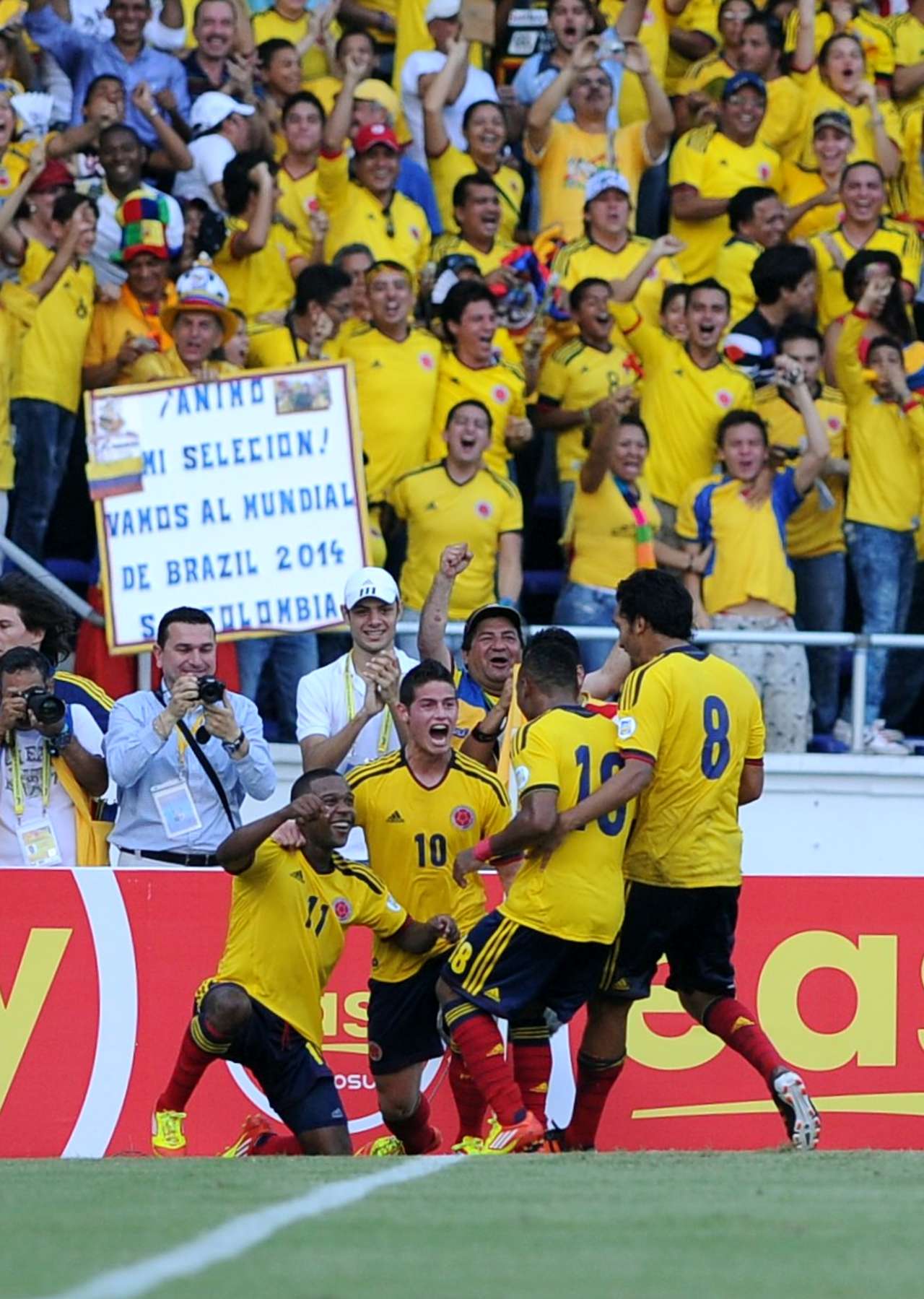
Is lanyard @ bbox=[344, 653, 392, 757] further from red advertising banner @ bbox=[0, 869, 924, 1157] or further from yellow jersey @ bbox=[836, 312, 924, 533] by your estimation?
yellow jersey @ bbox=[836, 312, 924, 533]

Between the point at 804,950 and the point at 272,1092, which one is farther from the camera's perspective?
the point at 804,950

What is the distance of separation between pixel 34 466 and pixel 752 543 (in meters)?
3.60

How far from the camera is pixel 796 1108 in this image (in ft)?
25.8

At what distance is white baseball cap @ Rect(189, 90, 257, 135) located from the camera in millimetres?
13086

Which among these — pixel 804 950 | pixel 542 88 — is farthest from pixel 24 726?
pixel 542 88

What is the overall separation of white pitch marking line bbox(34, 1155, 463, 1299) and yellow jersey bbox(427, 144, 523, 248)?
8425 mm

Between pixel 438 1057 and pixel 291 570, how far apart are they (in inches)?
115

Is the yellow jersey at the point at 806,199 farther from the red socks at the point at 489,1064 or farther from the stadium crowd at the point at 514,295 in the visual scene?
the red socks at the point at 489,1064

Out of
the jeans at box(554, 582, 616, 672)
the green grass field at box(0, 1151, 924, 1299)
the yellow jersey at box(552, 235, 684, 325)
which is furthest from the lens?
the yellow jersey at box(552, 235, 684, 325)

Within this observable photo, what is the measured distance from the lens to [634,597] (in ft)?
27.0

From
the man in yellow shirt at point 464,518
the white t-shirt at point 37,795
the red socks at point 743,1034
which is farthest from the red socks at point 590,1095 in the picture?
the man in yellow shirt at point 464,518

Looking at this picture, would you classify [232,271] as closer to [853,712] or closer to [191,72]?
[191,72]

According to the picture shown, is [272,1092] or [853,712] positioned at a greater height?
[853,712]

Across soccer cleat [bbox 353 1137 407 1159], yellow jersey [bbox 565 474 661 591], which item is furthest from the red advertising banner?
yellow jersey [bbox 565 474 661 591]
